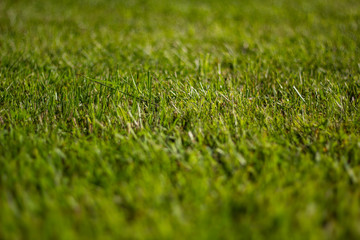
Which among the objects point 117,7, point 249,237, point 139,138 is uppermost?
point 117,7

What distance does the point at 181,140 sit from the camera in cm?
152

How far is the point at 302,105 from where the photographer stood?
5.80 feet

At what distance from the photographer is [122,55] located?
2.80 meters

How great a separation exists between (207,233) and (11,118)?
52.2 inches

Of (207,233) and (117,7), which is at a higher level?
(117,7)

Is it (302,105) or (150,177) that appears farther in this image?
(302,105)

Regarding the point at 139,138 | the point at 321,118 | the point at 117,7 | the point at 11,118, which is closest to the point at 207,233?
the point at 139,138

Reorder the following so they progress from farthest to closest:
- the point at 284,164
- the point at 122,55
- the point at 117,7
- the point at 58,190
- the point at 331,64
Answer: the point at 117,7 < the point at 122,55 < the point at 331,64 < the point at 284,164 < the point at 58,190

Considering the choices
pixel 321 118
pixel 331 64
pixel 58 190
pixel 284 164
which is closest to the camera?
pixel 58 190

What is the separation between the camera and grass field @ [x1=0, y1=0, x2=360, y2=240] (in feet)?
3.35

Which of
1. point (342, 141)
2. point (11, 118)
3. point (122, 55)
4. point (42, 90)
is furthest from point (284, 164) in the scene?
point (122, 55)

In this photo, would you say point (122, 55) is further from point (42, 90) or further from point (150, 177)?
point (150, 177)

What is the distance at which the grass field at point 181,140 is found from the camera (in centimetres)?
102

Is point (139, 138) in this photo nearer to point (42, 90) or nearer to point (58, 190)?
point (58, 190)
